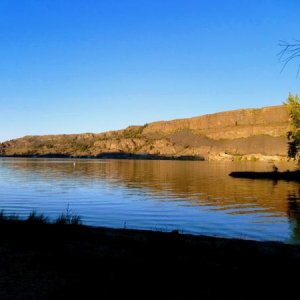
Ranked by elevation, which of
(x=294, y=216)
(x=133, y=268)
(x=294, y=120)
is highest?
(x=294, y=120)

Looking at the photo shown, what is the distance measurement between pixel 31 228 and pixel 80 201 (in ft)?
79.2

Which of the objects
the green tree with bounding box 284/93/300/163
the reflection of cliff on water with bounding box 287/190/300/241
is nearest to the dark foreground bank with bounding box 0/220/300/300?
the reflection of cliff on water with bounding box 287/190/300/241

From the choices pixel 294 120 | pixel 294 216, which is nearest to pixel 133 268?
pixel 294 216

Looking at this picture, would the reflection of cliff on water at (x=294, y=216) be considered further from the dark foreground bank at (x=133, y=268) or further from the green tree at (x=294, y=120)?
the green tree at (x=294, y=120)

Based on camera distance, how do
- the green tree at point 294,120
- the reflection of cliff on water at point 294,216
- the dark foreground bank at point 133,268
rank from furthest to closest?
the green tree at point 294,120 < the reflection of cliff on water at point 294,216 < the dark foreground bank at point 133,268

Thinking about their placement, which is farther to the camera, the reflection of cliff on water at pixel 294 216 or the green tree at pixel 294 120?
the green tree at pixel 294 120

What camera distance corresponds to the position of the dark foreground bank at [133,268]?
7.23 meters

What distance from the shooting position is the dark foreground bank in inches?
285

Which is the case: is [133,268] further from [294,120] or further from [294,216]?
[294,120]

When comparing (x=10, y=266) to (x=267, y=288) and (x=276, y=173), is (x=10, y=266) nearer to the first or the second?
(x=267, y=288)

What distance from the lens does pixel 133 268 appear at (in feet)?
27.4

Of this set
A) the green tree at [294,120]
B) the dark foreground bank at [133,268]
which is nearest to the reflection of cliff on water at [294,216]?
the dark foreground bank at [133,268]

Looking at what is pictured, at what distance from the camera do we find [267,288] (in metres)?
7.64

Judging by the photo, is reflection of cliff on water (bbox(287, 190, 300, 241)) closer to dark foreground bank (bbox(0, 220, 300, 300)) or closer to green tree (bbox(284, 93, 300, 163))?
dark foreground bank (bbox(0, 220, 300, 300))
